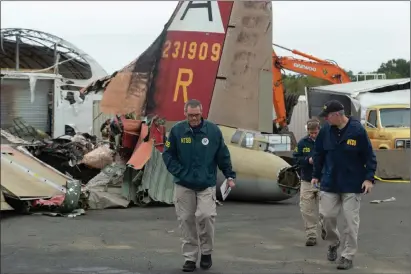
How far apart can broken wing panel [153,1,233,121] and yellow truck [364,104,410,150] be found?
740cm

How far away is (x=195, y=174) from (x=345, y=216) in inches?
61.4

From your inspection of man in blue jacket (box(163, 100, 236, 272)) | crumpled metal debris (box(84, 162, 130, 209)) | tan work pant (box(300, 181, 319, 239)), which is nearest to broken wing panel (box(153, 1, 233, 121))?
crumpled metal debris (box(84, 162, 130, 209))

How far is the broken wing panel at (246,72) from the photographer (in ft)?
35.6

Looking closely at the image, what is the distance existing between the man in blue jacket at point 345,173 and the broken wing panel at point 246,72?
17.3 feet

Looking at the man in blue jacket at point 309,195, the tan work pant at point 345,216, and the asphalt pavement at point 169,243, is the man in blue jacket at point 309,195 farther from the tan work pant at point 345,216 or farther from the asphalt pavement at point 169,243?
the tan work pant at point 345,216

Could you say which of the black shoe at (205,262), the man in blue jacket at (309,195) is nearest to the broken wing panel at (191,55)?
the man in blue jacket at (309,195)

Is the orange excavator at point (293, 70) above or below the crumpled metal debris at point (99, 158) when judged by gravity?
above

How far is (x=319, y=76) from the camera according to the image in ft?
74.0

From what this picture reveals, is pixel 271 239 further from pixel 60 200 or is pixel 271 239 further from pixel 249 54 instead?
pixel 249 54

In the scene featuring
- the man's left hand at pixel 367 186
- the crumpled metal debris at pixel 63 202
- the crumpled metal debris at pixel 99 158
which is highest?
the crumpled metal debris at pixel 99 158

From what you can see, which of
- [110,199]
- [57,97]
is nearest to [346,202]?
[57,97]

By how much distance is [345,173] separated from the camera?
5.45 metres

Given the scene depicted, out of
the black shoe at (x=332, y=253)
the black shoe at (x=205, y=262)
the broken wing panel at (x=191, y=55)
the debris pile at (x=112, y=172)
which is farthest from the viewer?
the broken wing panel at (x=191, y=55)

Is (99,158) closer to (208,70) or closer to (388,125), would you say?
(208,70)
